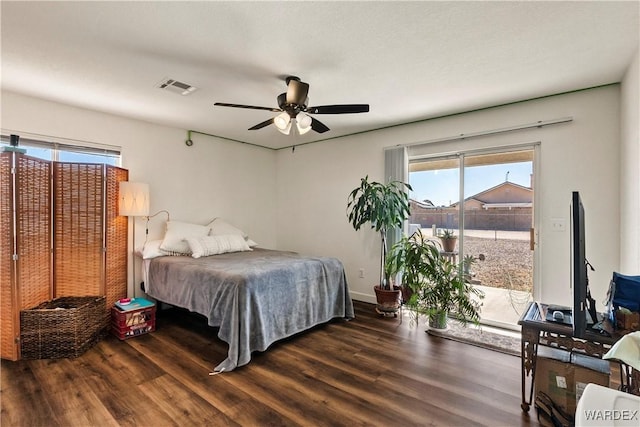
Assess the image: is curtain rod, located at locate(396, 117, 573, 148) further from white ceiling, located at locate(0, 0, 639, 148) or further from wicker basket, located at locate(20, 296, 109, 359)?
wicker basket, located at locate(20, 296, 109, 359)

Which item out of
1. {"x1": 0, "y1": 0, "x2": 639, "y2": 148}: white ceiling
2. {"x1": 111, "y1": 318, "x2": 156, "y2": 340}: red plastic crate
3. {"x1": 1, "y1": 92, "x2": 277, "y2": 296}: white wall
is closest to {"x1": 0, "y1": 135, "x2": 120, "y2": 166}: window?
{"x1": 1, "y1": 92, "x2": 277, "y2": 296}: white wall

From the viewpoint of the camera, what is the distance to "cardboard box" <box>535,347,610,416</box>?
1681 mm

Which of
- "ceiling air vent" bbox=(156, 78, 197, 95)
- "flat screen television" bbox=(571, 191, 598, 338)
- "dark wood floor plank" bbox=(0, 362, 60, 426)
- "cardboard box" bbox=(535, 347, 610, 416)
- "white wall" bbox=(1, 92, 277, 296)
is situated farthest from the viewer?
"white wall" bbox=(1, 92, 277, 296)

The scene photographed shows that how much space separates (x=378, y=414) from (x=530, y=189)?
109 inches

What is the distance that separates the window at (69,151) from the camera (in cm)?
299

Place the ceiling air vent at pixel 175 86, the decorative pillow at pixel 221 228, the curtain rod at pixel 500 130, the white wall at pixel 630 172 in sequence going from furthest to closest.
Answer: the decorative pillow at pixel 221 228 < the curtain rod at pixel 500 130 < the ceiling air vent at pixel 175 86 < the white wall at pixel 630 172

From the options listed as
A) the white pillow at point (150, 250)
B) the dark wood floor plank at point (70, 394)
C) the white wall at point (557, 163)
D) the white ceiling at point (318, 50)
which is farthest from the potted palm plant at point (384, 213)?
the dark wood floor plank at point (70, 394)

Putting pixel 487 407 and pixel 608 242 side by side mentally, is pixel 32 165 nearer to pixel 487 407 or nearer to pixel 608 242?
pixel 487 407

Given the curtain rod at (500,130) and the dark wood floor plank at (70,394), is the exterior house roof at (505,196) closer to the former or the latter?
the curtain rod at (500,130)

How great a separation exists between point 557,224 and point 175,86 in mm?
4028

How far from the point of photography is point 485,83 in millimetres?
2684

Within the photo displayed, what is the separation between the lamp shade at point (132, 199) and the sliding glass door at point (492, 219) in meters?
3.59

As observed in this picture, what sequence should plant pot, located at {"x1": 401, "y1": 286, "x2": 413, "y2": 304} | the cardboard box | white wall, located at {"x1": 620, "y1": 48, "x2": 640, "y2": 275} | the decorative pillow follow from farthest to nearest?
the decorative pillow → plant pot, located at {"x1": 401, "y1": 286, "x2": 413, "y2": 304} → white wall, located at {"x1": 620, "y1": 48, "x2": 640, "y2": 275} → the cardboard box

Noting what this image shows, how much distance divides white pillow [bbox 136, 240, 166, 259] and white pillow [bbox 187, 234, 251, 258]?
0.36m
